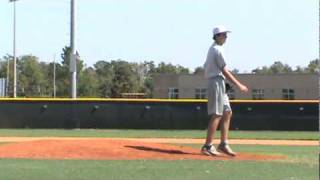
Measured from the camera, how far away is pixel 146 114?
88.9ft

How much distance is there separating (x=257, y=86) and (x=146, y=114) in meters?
68.0

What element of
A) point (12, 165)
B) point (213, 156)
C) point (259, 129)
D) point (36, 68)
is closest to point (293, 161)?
point (213, 156)

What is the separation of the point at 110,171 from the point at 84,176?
539 millimetres

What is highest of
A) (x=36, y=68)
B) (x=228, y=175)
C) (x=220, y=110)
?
(x=36, y=68)

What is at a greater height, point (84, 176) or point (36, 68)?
point (36, 68)

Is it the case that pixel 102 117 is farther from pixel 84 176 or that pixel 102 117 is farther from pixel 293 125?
pixel 84 176

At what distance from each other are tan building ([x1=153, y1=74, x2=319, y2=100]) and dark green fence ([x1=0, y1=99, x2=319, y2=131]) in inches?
2367

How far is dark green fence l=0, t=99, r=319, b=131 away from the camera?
26797 millimetres

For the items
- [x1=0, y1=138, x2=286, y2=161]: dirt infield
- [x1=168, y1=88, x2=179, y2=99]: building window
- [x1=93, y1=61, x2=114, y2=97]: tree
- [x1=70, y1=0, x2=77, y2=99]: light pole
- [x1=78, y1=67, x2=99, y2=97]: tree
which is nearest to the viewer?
[x1=0, y1=138, x2=286, y2=161]: dirt infield

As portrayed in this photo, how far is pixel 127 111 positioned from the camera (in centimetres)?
2719

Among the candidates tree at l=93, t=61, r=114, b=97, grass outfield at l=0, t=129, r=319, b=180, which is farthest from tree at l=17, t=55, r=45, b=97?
grass outfield at l=0, t=129, r=319, b=180

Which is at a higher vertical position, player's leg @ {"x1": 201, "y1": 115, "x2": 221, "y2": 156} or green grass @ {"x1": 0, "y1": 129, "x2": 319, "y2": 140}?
player's leg @ {"x1": 201, "y1": 115, "x2": 221, "y2": 156}

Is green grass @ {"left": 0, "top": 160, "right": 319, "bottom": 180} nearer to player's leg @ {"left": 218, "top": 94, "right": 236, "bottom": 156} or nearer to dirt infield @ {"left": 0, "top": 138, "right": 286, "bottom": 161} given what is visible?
dirt infield @ {"left": 0, "top": 138, "right": 286, "bottom": 161}

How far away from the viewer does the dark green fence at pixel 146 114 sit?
2680cm
